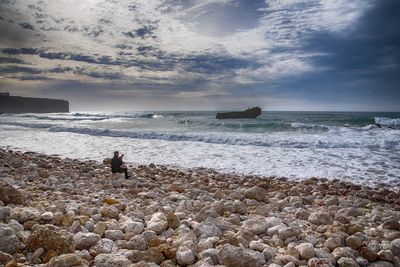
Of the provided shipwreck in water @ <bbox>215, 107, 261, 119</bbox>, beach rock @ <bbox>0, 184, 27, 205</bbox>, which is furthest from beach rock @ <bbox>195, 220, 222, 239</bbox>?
shipwreck in water @ <bbox>215, 107, 261, 119</bbox>

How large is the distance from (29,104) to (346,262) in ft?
410

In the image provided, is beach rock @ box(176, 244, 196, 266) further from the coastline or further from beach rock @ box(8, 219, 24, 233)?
beach rock @ box(8, 219, 24, 233)

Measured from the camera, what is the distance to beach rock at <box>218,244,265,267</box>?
8.64ft

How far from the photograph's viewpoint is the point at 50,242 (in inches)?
108

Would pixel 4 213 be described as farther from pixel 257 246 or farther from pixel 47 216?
pixel 257 246

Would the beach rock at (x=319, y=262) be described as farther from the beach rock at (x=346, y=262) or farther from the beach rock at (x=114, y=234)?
the beach rock at (x=114, y=234)

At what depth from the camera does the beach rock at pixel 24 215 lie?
334 cm

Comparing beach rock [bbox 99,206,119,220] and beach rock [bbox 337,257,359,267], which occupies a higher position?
beach rock [bbox 99,206,119,220]

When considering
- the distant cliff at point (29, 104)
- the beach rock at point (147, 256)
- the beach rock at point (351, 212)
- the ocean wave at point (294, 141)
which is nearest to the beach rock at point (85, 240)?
the beach rock at point (147, 256)

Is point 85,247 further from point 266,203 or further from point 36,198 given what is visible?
point 266,203

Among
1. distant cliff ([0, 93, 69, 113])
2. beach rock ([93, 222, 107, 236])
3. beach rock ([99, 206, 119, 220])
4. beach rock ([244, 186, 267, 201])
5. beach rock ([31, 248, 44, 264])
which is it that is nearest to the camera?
beach rock ([31, 248, 44, 264])

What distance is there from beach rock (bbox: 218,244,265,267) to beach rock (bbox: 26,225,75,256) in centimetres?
140

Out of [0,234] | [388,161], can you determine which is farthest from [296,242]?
[388,161]

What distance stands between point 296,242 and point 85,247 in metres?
2.23
